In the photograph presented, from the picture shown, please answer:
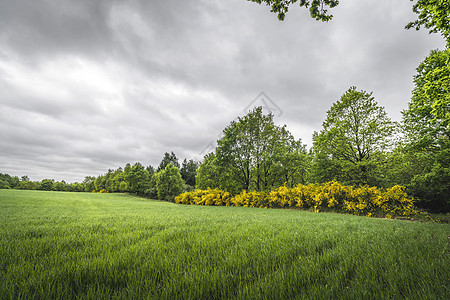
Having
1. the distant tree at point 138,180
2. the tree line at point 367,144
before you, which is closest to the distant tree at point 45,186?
the distant tree at point 138,180

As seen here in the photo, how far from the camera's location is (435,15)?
17.3 ft

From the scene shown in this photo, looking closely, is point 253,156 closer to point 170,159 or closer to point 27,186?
point 170,159

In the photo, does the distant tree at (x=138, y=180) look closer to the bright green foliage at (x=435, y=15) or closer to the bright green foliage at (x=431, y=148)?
the bright green foliage at (x=431, y=148)

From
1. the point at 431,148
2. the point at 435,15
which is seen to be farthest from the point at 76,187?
the point at 431,148

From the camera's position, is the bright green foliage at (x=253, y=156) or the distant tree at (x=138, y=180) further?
the distant tree at (x=138, y=180)

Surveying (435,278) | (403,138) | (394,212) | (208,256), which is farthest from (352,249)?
(403,138)

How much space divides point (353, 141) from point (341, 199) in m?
6.36

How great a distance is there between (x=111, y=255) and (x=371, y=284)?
10.5ft

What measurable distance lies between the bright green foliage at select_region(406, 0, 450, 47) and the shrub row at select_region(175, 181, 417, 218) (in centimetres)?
874

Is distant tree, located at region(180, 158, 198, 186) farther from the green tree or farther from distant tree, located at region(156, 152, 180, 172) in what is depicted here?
the green tree

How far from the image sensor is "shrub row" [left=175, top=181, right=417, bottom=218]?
403 inches

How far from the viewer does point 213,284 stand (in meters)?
1.70

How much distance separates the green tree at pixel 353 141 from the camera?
14.4 meters

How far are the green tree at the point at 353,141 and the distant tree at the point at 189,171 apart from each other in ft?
172
